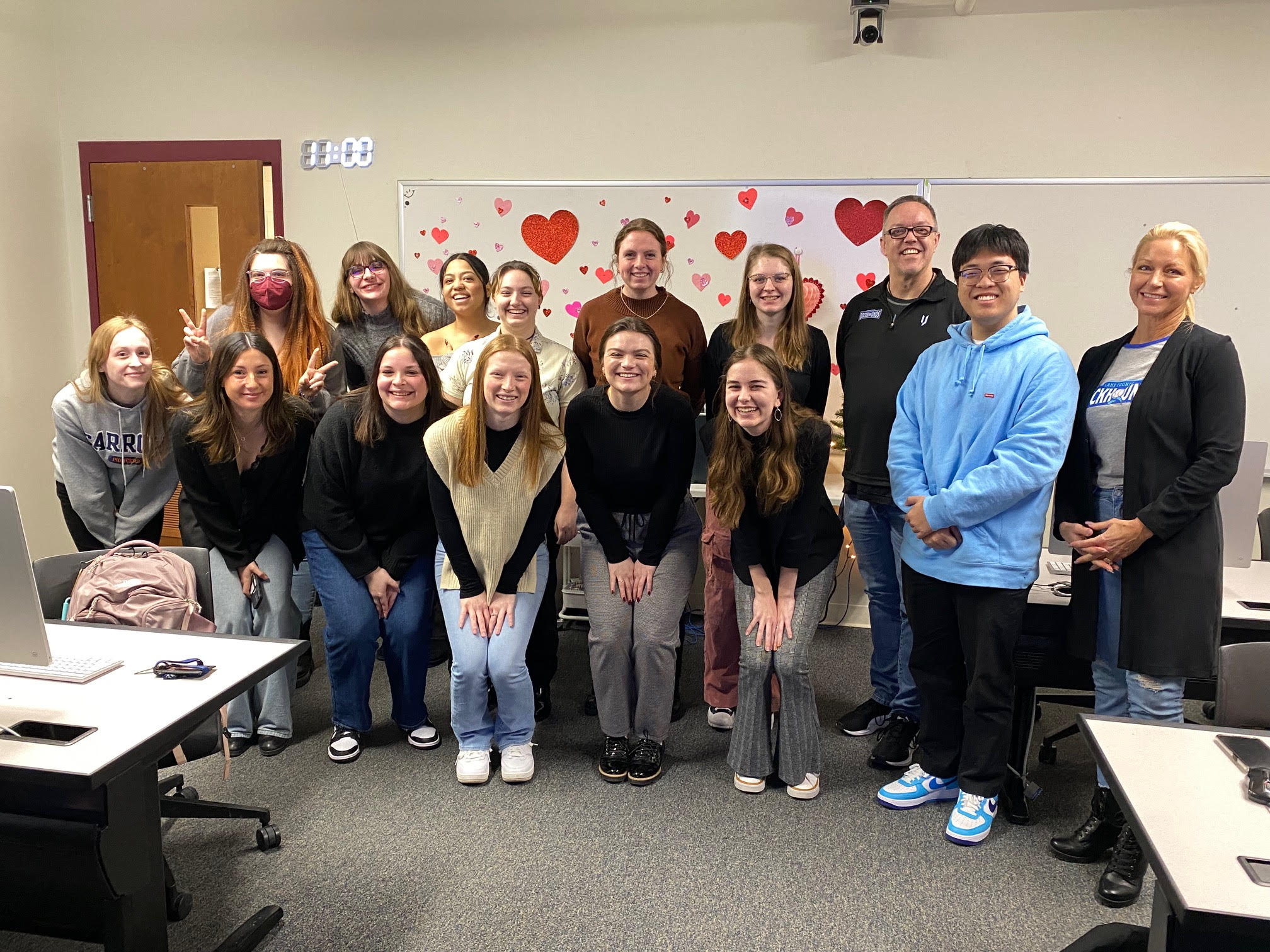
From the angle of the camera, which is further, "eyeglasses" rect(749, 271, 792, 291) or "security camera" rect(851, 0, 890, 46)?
"security camera" rect(851, 0, 890, 46)

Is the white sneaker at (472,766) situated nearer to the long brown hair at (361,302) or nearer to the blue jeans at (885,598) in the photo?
the blue jeans at (885,598)

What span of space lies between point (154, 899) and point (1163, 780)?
5.74 ft

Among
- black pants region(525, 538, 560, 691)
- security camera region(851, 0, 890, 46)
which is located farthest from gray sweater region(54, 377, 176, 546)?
security camera region(851, 0, 890, 46)

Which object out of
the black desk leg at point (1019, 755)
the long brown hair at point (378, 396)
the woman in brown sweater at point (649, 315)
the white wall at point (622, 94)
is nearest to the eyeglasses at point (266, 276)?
the long brown hair at point (378, 396)

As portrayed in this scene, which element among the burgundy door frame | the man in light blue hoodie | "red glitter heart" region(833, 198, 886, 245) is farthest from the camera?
the burgundy door frame

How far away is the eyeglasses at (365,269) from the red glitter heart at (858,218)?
1.99 m

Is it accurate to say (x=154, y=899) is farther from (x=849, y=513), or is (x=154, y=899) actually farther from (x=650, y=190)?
(x=650, y=190)

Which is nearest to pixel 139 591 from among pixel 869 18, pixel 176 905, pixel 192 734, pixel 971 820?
pixel 192 734

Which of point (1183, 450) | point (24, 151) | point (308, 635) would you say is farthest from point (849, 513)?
point (24, 151)

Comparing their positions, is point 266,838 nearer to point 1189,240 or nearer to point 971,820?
point 971,820

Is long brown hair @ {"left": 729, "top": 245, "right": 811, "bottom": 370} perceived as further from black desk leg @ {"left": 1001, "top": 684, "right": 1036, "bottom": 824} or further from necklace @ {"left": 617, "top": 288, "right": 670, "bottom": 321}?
black desk leg @ {"left": 1001, "top": 684, "right": 1036, "bottom": 824}

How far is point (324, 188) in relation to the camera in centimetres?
429

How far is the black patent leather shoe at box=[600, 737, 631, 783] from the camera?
266 centimetres

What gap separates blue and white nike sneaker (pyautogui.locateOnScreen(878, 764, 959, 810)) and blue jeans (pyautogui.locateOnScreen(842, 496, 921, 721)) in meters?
0.24
